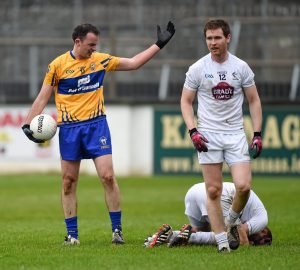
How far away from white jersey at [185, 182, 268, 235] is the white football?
172cm

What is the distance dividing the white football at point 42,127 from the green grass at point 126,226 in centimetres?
119

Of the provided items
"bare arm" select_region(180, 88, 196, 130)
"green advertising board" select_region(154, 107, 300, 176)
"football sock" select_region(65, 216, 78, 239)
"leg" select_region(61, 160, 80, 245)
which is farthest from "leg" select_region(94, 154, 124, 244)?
"green advertising board" select_region(154, 107, 300, 176)

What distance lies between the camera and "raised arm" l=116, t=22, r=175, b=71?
1173 centimetres

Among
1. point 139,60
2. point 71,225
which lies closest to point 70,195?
point 71,225

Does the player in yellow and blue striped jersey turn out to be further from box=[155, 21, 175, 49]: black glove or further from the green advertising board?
the green advertising board

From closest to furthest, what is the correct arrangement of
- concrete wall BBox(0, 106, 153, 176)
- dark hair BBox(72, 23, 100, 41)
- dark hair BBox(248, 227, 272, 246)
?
dark hair BBox(72, 23, 100, 41) < dark hair BBox(248, 227, 272, 246) < concrete wall BBox(0, 106, 153, 176)

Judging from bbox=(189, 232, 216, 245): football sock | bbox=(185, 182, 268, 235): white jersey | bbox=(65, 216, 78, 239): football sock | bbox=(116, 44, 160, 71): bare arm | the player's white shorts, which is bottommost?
bbox=(189, 232, 216, 245): football sock

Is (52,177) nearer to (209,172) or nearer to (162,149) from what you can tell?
(162,149)

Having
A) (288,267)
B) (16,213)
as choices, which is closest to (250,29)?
(16,213)

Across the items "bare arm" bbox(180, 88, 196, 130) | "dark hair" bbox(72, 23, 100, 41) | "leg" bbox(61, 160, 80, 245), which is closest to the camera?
"bare arm" bbox(180, 88, 196, 130)

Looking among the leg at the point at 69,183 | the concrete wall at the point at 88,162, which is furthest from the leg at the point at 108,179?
the concrete wall at the point at 88,162

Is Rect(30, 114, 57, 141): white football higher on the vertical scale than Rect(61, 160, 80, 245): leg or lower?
higher

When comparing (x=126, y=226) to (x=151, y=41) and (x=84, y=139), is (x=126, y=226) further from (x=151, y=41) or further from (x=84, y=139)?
(x=151, y=41)

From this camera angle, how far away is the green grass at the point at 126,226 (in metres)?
9.83
